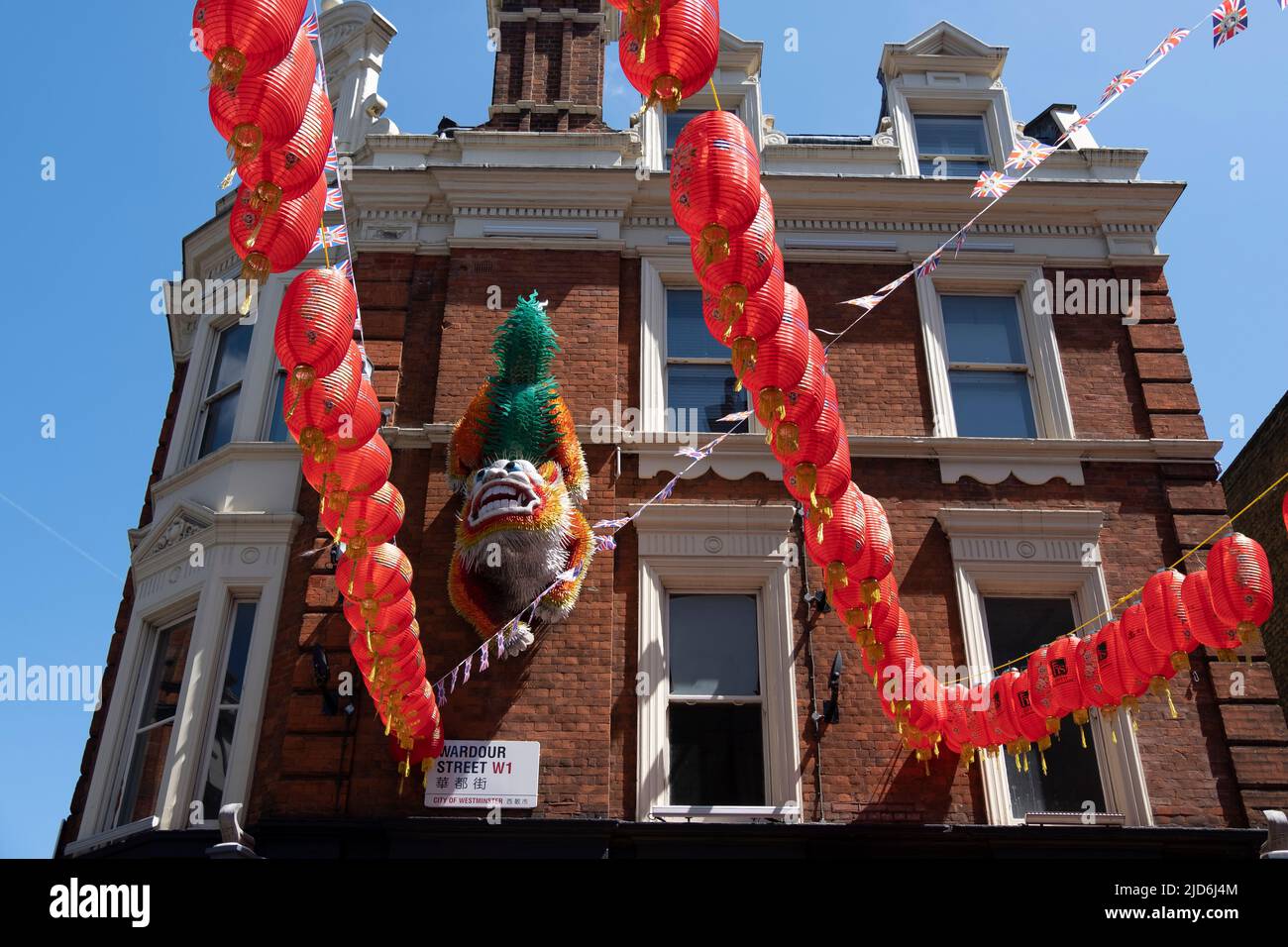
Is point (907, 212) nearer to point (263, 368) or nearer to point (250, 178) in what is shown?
point (263, 368)

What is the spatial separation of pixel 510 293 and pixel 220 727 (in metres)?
5.37

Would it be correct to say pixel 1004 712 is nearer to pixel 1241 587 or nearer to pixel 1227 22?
pixel 1241 587

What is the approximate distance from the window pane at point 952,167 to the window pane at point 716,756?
738 cm

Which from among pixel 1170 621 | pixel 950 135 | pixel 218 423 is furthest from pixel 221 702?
pixel 950 135

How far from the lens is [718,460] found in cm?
1127

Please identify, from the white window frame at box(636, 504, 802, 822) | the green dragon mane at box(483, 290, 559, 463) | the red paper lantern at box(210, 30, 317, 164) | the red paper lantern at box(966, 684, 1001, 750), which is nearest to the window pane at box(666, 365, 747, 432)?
the white window frame at box(636, 504, 802, 822)

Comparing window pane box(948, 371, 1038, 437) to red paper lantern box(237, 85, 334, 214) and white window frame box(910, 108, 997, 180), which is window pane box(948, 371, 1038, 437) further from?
red paper lantern box(237, 85, 334, 214)

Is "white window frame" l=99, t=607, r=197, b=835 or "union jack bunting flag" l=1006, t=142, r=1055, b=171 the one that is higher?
"union jack bunting flag" l=1006, t=142, r=1055, b=171

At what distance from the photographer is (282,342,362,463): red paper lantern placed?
6.66 metres

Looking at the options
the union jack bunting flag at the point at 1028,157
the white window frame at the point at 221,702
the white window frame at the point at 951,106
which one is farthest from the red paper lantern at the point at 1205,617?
the white window frame at the point at 221,702

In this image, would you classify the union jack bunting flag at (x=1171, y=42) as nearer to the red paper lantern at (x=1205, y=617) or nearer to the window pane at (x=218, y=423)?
the red paper lantern at (x=1205, y=617)

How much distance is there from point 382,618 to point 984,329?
7.93 m

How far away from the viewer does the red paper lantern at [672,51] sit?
6.02 m

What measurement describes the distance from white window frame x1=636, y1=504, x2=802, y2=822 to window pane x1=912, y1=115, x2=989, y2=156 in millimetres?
5964
